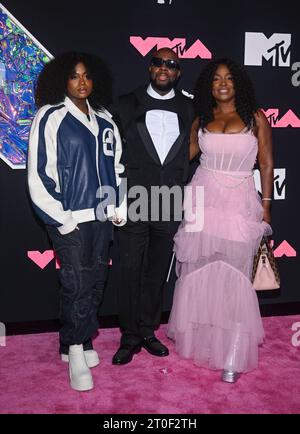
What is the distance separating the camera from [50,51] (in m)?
3.39

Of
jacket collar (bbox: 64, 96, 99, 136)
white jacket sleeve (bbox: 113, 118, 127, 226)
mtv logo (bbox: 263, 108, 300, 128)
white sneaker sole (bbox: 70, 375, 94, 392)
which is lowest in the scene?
white sneaker sole (bbox: 70, 375, 94, 392)

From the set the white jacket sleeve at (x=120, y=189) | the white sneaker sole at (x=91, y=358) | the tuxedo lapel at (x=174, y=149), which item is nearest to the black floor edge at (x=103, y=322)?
the white sneaker sole at (x=91, y=358)

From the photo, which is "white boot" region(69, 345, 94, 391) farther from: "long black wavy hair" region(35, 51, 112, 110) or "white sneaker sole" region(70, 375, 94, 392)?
"long black wavy hair" region(35, 51, 112, 110)

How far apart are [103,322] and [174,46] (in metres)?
2.08

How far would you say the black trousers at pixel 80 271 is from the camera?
2.69 meters

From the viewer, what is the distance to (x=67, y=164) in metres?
2.65

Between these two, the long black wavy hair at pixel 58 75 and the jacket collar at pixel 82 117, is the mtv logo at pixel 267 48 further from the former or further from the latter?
the jacket collar at pixel 82 117

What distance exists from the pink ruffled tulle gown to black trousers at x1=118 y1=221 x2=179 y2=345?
16cm

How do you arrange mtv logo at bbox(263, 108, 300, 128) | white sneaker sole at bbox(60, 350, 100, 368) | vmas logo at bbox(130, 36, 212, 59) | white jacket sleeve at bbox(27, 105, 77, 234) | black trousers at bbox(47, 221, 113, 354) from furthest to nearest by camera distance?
mtv logo at bbox(263, 108, 300, 128), vmas logo at bbox(130, 36, 212, 59), white sneaker sole at bbox(60, 350, 100, 368), black trousers at bbox(47, 221, 113, 354), white jacket sleeve at bbox(27, 105, 77, 234)

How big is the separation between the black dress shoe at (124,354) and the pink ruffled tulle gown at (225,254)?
384 millimetres

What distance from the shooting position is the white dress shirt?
3.03 meters

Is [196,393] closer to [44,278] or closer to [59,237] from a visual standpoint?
[59,237]

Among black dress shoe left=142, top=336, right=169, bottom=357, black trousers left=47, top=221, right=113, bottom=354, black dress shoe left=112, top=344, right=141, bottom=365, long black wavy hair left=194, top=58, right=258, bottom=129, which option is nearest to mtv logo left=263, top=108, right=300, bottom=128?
long black wavy hair left=194, top=58, right=258, bottom=129

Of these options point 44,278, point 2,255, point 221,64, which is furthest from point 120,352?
point 221,64
